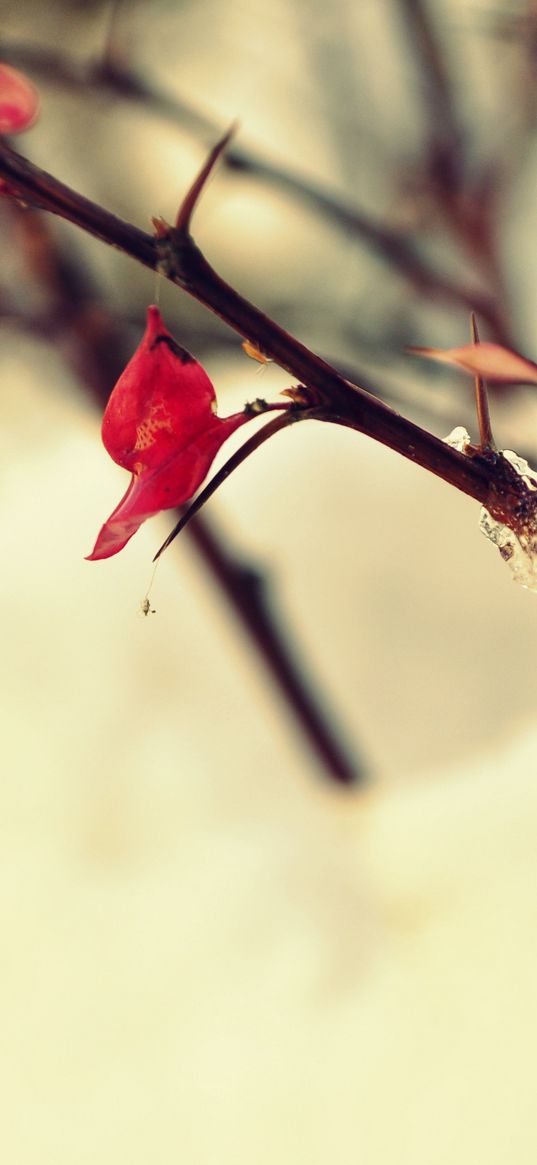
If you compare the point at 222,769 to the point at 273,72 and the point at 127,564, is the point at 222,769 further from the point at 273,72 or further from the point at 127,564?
the point at 273,72

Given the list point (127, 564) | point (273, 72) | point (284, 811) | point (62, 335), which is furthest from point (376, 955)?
point (273, 72)

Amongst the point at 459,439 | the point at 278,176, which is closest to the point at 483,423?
the point at 459,439

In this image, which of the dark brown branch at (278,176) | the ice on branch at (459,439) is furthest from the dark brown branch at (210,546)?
the ice on branch at (459,439)

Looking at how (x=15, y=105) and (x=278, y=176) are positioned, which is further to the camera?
(x=278, y=176)

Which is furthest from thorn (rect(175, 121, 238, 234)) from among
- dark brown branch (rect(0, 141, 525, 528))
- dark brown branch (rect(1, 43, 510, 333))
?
dark brown branch (rect(1, 43, 510, 333))

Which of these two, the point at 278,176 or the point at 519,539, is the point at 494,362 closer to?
the point at 519,539

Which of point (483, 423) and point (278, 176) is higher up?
point (278, 176)
